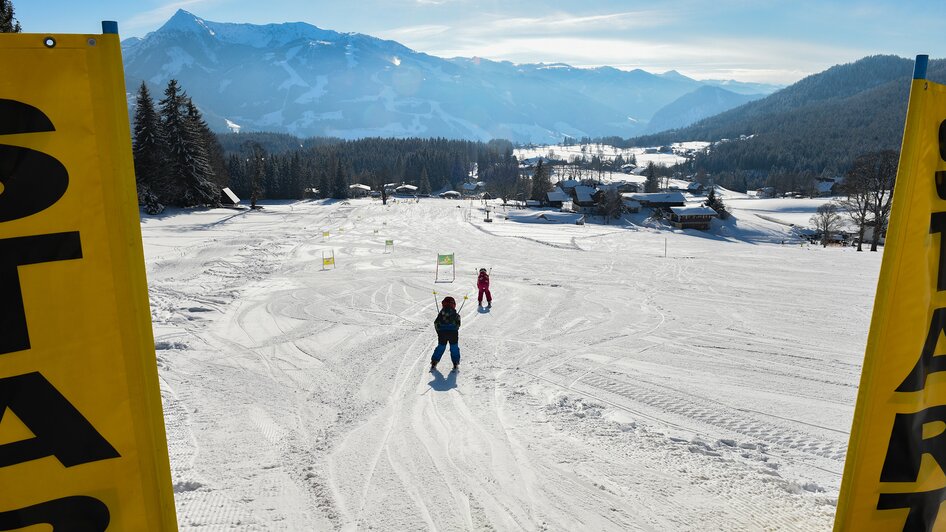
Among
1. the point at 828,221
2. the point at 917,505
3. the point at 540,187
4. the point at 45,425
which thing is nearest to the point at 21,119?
the point at 45,425

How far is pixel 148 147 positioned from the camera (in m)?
46.7

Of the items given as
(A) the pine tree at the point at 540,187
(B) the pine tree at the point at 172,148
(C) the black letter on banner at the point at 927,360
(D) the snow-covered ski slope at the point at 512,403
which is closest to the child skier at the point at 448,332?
(D) the snow-covered ski slope at the point at 512,403

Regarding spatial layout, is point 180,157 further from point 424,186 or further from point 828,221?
point 424,186

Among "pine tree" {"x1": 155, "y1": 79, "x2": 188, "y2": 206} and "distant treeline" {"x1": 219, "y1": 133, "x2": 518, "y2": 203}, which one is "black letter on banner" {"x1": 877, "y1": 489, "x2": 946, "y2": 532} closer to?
"pine tree" {"x1": 155, "y1": 79, "x2": 188, "y2": 206}

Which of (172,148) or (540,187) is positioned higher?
(172,148)

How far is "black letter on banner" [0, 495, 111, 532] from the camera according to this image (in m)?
1.89

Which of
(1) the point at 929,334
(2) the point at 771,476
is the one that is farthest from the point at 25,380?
(2) the point at 771,476

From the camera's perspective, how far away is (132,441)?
207 cm

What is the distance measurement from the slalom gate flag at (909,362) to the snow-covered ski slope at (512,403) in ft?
7.27

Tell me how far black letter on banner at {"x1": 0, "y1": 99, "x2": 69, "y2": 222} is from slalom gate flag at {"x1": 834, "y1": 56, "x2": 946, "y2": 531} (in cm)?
387

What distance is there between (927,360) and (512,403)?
586 centimetres

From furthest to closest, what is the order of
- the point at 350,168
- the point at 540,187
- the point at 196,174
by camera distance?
the point at 350,168 → the point at 540,187 → the point at 196,174

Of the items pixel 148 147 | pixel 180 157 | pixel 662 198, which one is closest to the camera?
pixel 148 147

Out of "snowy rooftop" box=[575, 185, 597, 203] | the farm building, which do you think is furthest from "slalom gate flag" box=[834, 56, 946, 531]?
"snowy rooftop" box=[575, 185, 597, 203]
